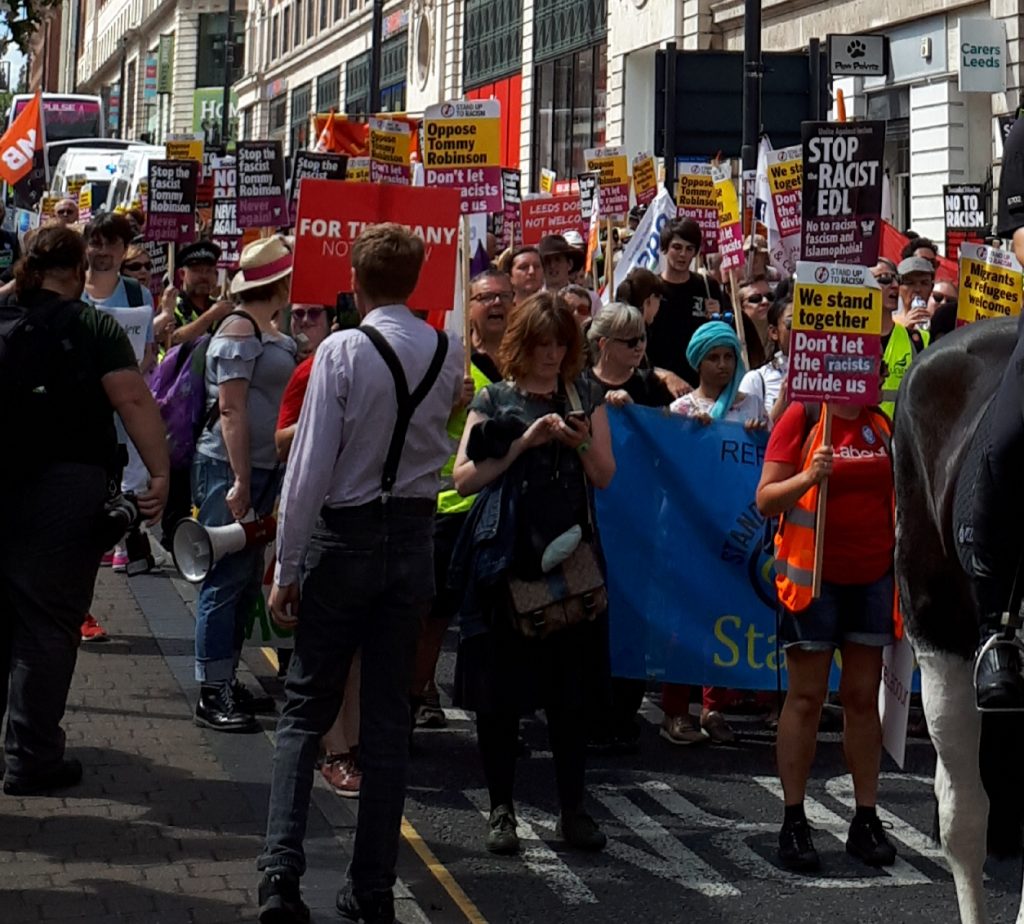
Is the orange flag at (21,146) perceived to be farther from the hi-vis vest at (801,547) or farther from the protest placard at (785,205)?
the hi-vis vest at (801,547)

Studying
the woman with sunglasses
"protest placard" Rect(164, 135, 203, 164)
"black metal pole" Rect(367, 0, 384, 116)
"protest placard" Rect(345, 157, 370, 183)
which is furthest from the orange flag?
the woman with sunglasses

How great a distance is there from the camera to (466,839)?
668 centimetres

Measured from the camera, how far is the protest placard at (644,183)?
17.1 m

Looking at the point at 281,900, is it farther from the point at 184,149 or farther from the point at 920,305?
the point at 184,149

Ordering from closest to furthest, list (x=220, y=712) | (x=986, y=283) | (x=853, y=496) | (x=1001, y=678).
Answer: (x=1001, y=678)
(x=853, y=496)
(x=220, y=712)
(x=986, y=283)

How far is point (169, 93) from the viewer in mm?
95000

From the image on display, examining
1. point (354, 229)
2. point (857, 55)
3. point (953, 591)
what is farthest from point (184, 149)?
point (953, 591)

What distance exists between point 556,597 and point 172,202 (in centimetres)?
1040

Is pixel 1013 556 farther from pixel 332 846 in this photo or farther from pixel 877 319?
pixel 332 846

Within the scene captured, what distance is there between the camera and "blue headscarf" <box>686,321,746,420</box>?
8383 millimetres

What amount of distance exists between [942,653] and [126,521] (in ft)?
9.03

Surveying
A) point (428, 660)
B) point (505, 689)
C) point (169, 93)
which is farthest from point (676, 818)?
point (169, 93)

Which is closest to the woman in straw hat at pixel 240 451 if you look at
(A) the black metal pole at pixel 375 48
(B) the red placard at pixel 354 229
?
(B) the red placard at pixel 354 229

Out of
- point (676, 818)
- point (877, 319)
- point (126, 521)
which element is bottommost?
point (676, 818)
